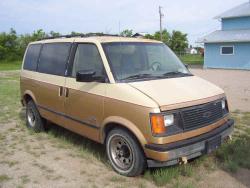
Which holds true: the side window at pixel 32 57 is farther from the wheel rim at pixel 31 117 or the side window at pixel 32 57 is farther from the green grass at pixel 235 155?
the green grass at pixel 235 155

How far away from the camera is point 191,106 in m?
4.38

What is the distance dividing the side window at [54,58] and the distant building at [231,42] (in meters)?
22.4

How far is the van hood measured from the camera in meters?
4.32

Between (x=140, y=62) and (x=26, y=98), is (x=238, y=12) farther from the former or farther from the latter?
(x=140, y=62)

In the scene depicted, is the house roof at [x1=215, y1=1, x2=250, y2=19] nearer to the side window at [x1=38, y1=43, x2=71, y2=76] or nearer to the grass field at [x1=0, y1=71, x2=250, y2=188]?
the grass field at [x1=0, y1=71, x2=250, y2=188]

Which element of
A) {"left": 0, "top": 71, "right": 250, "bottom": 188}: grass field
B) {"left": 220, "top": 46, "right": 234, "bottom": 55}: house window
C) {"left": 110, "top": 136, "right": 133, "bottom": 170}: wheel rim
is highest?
{"left": 220, "top": 46, "right": 234, "bottom": 55}: house window

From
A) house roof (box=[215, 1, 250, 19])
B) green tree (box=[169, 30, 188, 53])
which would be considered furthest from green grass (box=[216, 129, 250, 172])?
green tree (box=[169, 30, 188, 53])

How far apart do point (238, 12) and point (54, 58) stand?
87.4 feet

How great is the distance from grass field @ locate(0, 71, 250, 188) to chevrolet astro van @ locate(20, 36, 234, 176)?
310 millimetres

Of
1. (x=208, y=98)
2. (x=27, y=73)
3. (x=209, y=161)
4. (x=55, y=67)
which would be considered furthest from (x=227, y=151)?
(x=27, y=73)

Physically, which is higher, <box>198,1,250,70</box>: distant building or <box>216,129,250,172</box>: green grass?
<box>198,1,250,70</box>: distant building

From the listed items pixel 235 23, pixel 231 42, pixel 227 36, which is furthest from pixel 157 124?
pixel 235 23

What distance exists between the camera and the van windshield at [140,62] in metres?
4.95

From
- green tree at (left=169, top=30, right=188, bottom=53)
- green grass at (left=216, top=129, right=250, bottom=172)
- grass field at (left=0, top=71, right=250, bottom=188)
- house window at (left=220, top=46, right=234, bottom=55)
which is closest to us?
grass field at (left=0, top=71, right=250, bottom=188)
